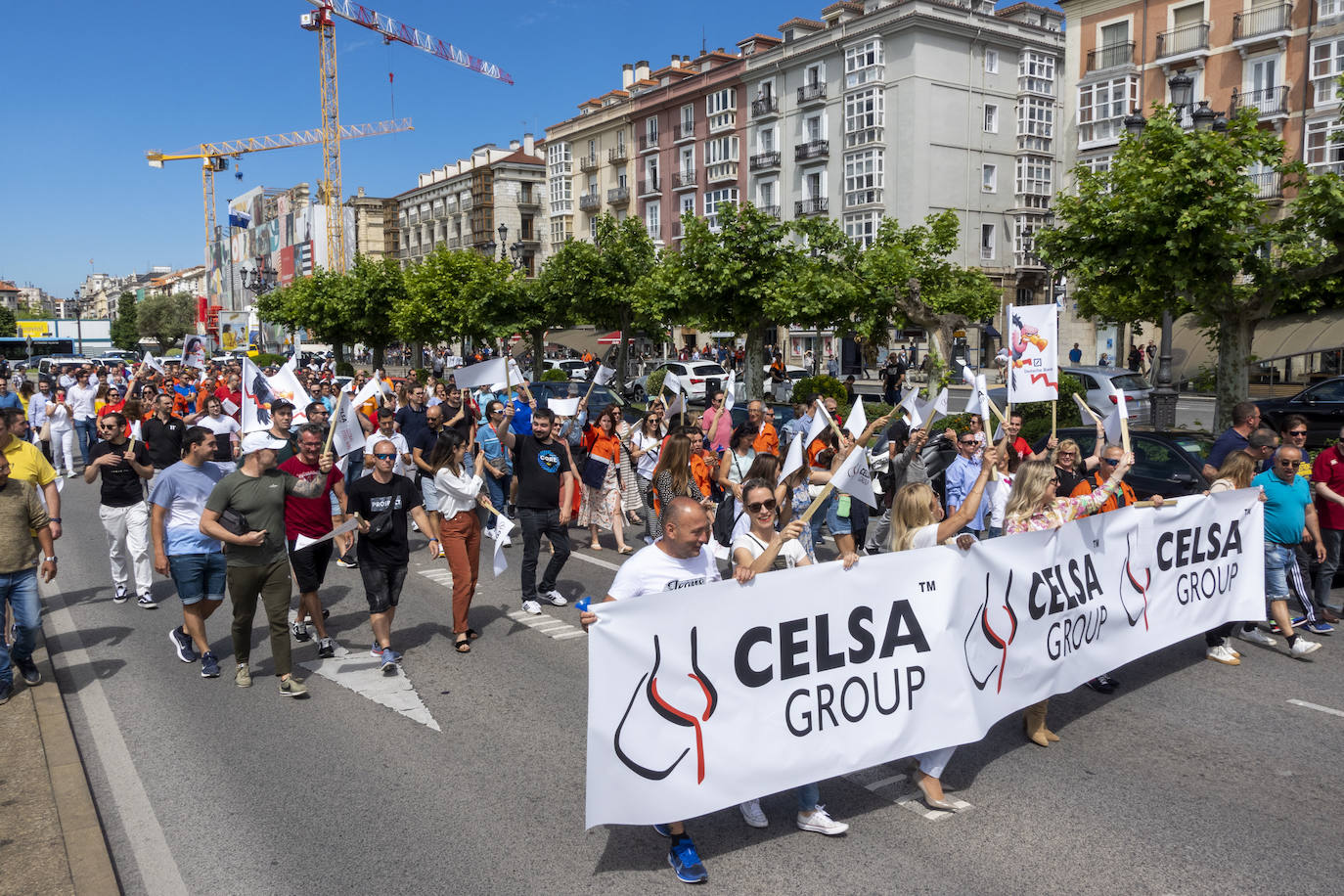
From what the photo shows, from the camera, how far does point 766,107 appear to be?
180 feet

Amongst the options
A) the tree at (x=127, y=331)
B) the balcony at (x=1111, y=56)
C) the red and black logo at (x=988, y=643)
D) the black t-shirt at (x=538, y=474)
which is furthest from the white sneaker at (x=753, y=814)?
the tree at (x=127, y=331)

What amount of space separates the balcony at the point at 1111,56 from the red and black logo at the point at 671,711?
43.0 m

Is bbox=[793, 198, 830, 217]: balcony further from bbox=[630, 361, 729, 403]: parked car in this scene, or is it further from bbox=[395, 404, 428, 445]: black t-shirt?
bbox=[395, 404, 428, 445]: black t-shirt

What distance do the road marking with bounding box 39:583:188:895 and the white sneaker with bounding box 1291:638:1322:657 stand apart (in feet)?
23.9

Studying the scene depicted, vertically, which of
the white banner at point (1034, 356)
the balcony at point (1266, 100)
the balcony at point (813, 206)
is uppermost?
the balcony at point (1266, 100)

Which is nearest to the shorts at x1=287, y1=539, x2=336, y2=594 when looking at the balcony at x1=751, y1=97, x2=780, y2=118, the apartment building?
the balcony at x1=751, y1=97, x2=780, y2=118

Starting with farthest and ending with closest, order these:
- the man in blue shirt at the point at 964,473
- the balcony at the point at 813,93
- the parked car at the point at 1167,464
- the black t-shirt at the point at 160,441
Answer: the balcony at the point at 813,93
the black t-shirt at the point at 160,441
the parked car at the point at 1167,464
the man in blue shirt at the point at 964,473

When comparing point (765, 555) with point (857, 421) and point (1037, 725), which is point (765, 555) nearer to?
point (1037, 725)

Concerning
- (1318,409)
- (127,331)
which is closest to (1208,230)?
(1318,409)

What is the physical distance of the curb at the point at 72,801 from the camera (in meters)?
4.39

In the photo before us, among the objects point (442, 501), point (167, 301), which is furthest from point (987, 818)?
point (167, 301)

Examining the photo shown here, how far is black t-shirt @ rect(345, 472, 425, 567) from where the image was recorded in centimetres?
723

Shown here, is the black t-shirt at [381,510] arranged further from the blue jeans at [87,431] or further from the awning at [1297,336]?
the awning at [1297,336]

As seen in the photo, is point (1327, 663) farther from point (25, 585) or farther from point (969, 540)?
point (25, 585)
